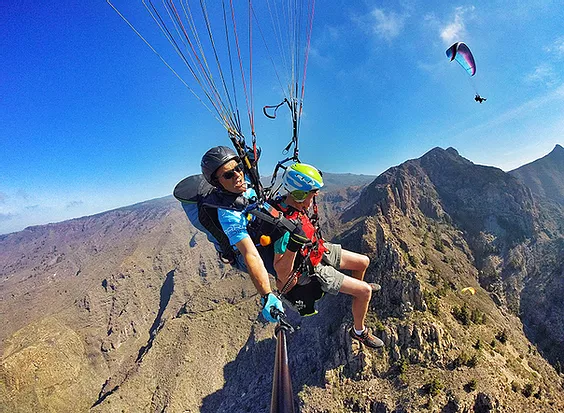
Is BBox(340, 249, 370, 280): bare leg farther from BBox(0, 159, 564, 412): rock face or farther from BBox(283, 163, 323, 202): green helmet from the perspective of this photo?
BBox(0, 159, 564, 412): rock face

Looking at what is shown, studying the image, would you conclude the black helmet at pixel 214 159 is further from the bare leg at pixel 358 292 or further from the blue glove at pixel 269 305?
the bare leg at pixel 358 292

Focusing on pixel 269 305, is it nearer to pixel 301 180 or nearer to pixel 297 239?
pixel 297 239

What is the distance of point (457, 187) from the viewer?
10844cm

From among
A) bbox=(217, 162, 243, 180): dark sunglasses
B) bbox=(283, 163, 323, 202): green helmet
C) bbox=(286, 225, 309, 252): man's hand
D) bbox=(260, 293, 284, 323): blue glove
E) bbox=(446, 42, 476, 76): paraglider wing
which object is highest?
bbox=(446, 42, 476, 76): paraglider wing

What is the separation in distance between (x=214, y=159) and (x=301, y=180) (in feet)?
5.85

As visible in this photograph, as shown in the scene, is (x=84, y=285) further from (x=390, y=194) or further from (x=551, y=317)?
(x=551, y=317)

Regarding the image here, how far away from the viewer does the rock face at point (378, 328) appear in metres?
35.8

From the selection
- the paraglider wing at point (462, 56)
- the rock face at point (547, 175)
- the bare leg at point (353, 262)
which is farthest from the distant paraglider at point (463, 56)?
the rock face at point (547, 175)

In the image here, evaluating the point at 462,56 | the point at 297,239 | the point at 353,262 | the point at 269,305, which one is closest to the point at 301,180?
the point at 297,239

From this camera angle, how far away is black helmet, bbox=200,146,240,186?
5109 mm

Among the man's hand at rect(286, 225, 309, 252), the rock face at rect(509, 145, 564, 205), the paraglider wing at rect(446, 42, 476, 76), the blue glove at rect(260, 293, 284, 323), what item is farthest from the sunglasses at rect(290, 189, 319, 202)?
the rock face at rect(509, 145, 564, 205)

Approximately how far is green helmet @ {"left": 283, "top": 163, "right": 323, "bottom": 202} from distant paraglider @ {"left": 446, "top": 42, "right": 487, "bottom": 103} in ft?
48.3

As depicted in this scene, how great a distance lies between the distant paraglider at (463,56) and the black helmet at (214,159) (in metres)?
16.0

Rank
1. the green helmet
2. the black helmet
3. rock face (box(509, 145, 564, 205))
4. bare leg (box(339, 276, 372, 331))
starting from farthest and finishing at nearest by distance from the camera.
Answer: rock face (box(509, 145, 564, 205)) → bare leg (box(339, 276, 372, 331)) → the green helmet → the black helmet
